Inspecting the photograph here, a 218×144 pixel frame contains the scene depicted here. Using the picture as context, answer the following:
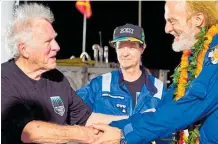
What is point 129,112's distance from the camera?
14.5 feet

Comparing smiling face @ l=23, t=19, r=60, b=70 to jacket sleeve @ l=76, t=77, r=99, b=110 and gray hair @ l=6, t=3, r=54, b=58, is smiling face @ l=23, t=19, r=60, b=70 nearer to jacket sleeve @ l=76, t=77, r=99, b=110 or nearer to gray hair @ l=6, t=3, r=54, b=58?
gray hair @ l=6, t=3, r=54, b=58

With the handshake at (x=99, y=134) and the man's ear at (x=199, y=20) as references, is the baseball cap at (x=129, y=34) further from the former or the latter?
the man's ear at (x=199, y=20)

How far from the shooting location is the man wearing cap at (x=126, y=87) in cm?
445

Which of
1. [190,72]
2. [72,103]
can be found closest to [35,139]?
[72,103]

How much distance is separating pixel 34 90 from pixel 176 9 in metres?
1.18

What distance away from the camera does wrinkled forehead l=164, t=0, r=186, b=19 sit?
9.68ft

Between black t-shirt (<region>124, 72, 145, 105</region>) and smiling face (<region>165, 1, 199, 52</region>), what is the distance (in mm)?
1563

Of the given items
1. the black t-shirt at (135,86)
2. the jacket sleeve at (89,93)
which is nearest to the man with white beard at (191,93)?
the jacket sleeve at (89,93)

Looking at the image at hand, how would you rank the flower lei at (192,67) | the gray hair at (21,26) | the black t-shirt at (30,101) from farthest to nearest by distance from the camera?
the gray hair at (21,26), the flower lei at (192,67), the black t-shirt at (30,101)

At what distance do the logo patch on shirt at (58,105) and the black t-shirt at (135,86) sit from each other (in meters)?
1.59

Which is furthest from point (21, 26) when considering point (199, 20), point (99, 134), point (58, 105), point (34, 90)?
point (199, 20)

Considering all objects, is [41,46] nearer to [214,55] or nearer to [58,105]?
[58,105]

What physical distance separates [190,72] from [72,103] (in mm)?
948

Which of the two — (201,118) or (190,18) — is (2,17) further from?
(201,118)
